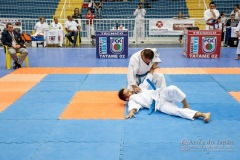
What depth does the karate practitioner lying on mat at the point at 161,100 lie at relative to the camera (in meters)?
5.65

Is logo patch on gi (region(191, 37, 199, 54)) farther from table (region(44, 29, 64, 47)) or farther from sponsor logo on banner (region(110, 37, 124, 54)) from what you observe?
table (region(44, 29, 64, 47))

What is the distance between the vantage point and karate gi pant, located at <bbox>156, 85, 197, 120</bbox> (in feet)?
18.5

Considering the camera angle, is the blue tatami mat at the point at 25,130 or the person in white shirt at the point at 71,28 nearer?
the blue tatami mat at the point at 25,130

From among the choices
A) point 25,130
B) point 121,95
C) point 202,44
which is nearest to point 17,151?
point 25,130

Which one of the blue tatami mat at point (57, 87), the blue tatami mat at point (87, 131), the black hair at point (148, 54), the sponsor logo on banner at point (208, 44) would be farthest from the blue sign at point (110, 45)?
the blue tatami mat at point (87, 131)

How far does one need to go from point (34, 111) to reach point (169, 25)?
11.9m

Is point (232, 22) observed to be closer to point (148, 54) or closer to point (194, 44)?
point (194, 44)

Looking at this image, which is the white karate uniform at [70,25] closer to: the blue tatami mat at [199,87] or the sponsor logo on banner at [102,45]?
the sponsor logo on banner at [102,45]

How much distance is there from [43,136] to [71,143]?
1.77 feet

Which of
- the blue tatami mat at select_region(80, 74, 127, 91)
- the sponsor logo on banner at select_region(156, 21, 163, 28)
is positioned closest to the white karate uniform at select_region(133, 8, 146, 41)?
the sponsor logo on banner at select_region(156, 21, 163, 28)

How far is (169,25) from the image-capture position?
1684cm

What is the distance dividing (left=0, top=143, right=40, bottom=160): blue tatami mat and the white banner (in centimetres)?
1307

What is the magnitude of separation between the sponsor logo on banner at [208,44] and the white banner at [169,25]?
4457 millimetres

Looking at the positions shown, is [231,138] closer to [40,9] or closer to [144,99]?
[144,99]
